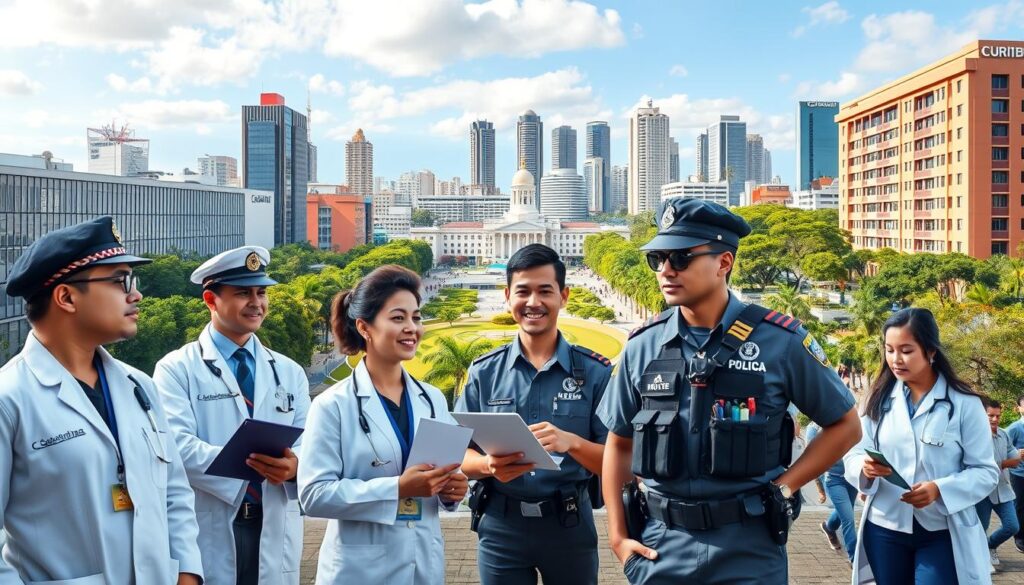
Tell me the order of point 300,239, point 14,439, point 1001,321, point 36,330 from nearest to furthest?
point 14,439 < point 36,330 < point 1001,321 < point 300,239

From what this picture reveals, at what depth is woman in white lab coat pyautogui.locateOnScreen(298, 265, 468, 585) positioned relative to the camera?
145 inches

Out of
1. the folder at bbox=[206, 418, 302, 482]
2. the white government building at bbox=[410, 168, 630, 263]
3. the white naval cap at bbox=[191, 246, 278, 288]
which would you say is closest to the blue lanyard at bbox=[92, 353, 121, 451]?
the folder at bbox=[206, 418, 302, 482]

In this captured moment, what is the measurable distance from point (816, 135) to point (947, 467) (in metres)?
180

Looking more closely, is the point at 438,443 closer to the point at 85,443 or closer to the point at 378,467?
the point at 378,467

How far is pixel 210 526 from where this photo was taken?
4508 millimetres

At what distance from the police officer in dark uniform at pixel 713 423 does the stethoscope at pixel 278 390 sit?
2048mm

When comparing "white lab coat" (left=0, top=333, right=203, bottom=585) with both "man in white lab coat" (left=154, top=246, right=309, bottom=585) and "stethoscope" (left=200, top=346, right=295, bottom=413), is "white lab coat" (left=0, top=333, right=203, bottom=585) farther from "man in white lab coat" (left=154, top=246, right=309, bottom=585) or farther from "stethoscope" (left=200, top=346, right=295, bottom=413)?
"stethoscope" (left=200, top=346, right=295, bottom=413)

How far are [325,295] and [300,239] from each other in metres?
75.1

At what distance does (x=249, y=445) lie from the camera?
13.4 ft

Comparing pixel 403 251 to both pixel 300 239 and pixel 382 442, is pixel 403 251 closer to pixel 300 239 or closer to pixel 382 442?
pixel 300 239

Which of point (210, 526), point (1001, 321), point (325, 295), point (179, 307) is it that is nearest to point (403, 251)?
point (325, 295)

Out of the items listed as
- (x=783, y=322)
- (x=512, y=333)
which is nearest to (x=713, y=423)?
(x=783, y=322)

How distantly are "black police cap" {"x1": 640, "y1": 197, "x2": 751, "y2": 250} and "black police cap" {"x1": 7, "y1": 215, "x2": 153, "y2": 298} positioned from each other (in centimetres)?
202

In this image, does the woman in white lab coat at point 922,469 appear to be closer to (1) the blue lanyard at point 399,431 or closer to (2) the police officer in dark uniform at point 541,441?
(2) the police officer in dark uniform at point 541,441
